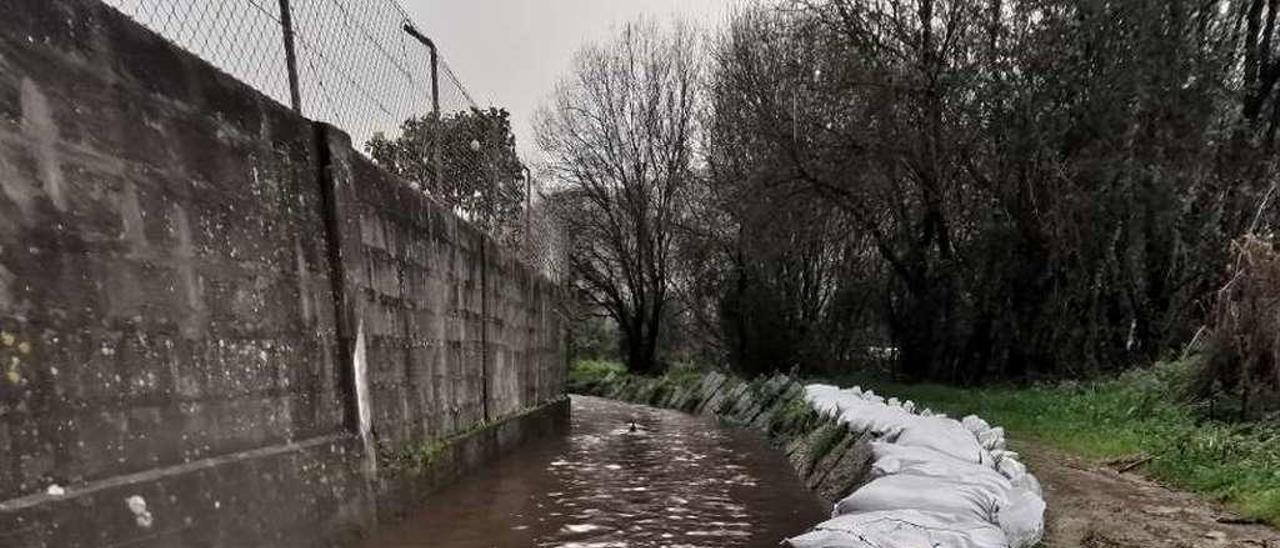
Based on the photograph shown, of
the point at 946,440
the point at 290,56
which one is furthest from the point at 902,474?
the point at 290,56

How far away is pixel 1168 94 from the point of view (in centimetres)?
1215

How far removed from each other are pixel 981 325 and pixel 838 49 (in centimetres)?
549

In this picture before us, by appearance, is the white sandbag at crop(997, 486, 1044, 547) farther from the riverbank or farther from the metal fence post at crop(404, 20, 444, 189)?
the metal fence post at crop(404, 20, 444, 189)

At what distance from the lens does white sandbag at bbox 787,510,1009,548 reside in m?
3.64

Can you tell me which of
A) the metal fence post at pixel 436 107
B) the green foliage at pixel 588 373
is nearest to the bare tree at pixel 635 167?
the green foliage at pixel 588 373

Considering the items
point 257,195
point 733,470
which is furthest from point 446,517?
point 733,470

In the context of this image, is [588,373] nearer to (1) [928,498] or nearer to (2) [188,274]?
(1) [928,498]

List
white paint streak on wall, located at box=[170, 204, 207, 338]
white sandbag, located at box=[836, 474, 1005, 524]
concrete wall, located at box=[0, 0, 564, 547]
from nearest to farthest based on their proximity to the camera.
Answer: concrete wall, located at box=[0, 0, 564, 547] < white paint streak on wall, located at box=[170, 204, 207, 338] < white sandbag, located at box=[836, 474, 1005, 524]

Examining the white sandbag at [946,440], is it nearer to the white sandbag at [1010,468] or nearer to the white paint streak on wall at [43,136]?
the white sandbag at [1010,468]

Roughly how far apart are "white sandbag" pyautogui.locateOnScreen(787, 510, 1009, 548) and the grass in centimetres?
225

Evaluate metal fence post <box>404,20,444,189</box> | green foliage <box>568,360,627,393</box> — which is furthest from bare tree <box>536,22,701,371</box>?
metal fence post <box>404,20,444,189</box>

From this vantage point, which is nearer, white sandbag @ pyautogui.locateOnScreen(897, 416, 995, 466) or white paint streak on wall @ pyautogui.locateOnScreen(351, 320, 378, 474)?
white paint streak on wall @ pyautogui.locateOnScreen(351, 320, 378, 474)

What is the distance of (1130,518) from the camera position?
16.2ft

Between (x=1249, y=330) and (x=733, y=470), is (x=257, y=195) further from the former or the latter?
(x=1249, y=330)
